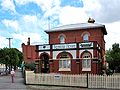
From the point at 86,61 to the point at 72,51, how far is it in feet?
7.67

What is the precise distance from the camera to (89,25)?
45406mm

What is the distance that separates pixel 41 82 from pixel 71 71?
8780 mm

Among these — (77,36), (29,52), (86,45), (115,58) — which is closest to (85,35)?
(77,36)

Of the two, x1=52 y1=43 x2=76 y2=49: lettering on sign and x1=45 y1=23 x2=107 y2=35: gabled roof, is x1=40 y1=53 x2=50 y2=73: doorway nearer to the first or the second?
x1=52 y1=43 x2=76 y2=49: lettering on sign

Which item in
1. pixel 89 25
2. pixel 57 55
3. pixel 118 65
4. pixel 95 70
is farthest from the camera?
pixel 118 65

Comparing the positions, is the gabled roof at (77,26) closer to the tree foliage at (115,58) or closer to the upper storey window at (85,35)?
the upper storey window at (85,35)

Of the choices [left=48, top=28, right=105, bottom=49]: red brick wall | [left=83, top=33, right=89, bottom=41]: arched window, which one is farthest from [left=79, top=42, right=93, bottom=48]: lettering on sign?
[left=83, top=33, right=89, bottom=41]: arched window

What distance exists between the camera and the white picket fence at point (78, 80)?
28234mm

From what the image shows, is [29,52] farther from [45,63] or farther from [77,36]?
[77,36]

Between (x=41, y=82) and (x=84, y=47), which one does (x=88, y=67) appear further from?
(x=41, y=82)

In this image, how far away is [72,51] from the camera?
40.8 m

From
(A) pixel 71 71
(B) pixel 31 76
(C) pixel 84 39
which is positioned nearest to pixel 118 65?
(C) pixel 84 39

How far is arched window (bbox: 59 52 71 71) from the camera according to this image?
4131cm

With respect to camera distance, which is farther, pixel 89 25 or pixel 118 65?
pixel 118 65
